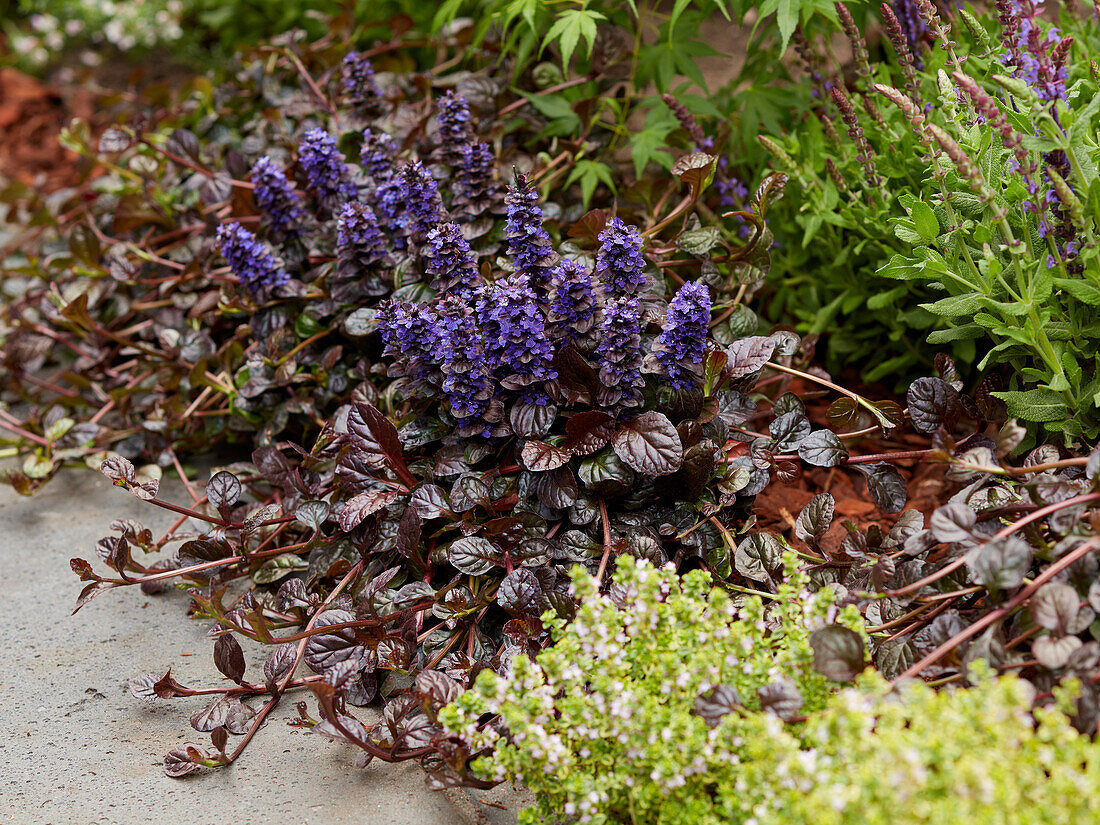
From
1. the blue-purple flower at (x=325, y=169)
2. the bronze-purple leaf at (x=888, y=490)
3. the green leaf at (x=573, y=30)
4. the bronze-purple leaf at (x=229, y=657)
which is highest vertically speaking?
the green leaf at (x=573, y=30)

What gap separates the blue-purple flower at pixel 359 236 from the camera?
235cm

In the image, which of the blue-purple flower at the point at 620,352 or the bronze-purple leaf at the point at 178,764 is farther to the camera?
the blue-purple flower at the point at 620,352

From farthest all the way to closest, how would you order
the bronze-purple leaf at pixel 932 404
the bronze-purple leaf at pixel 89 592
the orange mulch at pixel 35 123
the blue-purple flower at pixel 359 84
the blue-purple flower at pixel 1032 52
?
the orange mulch at pixel 35 123, the blue-purple flower at pixel 359 84, the bronze-purple leaf at pixel 89 592, the bronze-purple leaf at pixel 932 404, the blue-purple flower at pixel 1032 52

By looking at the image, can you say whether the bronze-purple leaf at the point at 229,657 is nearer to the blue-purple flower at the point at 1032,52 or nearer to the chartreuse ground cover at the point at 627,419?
the chartreuse ground cover at the point at 627,419

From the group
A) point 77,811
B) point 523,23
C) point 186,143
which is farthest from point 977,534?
point 186,143

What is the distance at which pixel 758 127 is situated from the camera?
2.85m

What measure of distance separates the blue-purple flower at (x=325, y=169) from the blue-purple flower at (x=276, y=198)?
3.0 inches

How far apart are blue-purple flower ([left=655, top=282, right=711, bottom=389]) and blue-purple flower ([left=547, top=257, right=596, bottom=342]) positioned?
183mm

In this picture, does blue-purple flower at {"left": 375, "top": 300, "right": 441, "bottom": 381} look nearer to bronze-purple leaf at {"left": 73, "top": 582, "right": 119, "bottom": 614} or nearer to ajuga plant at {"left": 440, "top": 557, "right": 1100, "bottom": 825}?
ajuga plant at {"left": 440, "top": 557, "right": 1100, "bottom": 825}

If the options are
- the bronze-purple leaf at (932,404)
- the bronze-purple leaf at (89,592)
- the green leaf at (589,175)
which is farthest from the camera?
the green leaf at (589,175)

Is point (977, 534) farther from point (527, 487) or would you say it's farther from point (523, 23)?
point (523, 23)

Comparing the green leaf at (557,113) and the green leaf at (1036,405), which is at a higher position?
the green leaf at (557,113)

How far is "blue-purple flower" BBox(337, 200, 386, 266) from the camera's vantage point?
7.70 ft

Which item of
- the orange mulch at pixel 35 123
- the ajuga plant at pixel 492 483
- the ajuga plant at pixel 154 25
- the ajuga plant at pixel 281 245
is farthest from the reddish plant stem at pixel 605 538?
the orange mulch at pixel 35 123
